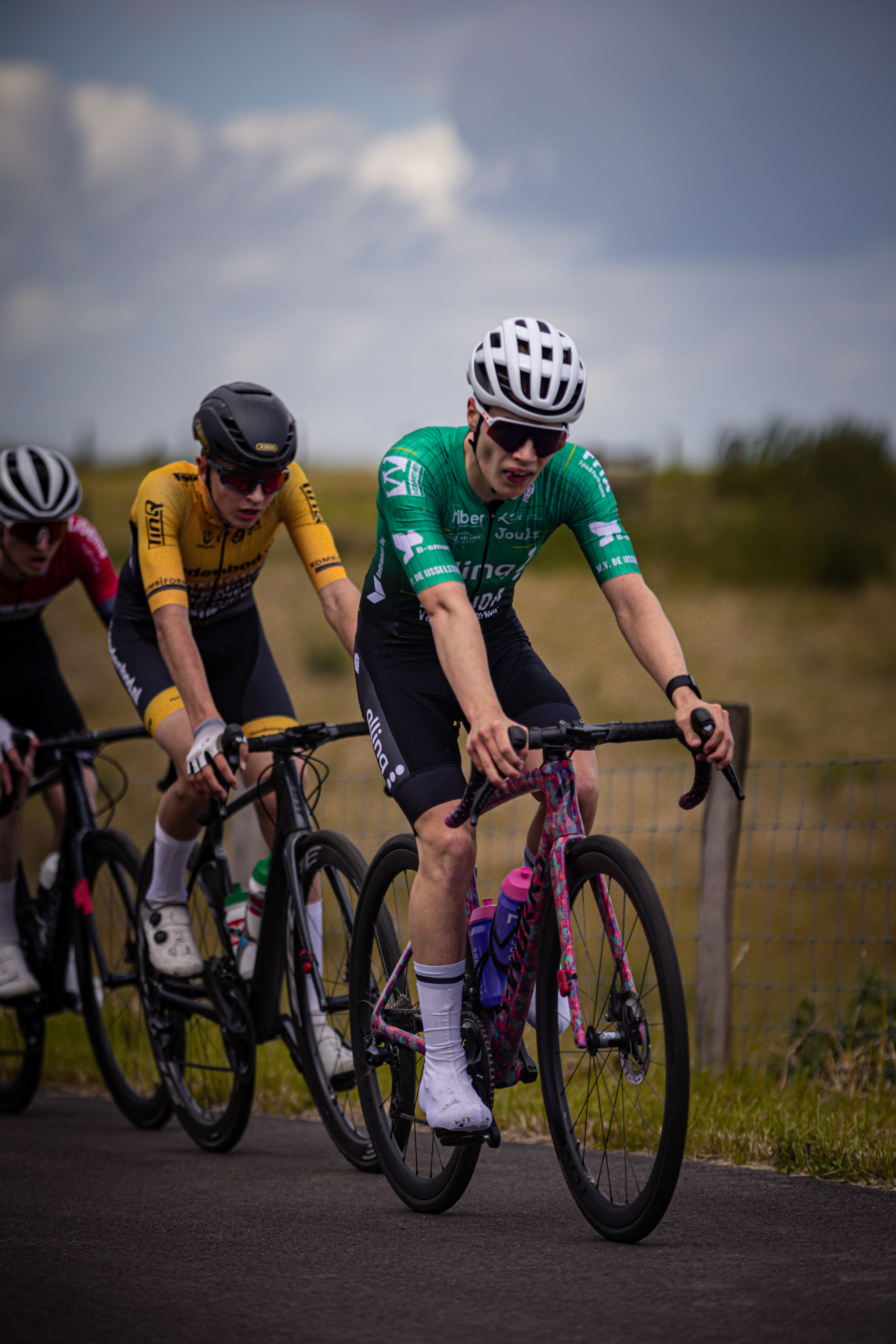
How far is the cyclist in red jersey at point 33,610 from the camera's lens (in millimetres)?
5852

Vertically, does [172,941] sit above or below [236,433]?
below

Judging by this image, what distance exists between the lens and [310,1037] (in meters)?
4.63

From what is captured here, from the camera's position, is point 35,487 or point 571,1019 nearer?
point 571,1019

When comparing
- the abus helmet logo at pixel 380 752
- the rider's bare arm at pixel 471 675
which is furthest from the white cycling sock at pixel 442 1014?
the rider's bare arm at pixel 471 675

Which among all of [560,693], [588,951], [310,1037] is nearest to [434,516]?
[560,693]

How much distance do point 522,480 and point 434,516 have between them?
0.85 feet

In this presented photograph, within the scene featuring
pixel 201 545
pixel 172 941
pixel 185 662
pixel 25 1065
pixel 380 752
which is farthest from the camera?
pixel 25 1065

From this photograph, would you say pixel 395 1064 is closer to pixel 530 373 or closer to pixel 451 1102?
pixel 451 1102

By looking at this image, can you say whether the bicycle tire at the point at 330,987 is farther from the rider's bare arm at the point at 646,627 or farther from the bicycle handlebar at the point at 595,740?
the rider's bare arm at the point at 646,627

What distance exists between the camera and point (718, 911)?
5.89 m

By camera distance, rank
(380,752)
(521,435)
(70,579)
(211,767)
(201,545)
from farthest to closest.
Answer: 1. (70,579)
2. (201,545)
3. (211,767)
4. (380,752)
5. (521,435)

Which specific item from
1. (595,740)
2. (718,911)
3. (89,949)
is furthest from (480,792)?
(89,949)

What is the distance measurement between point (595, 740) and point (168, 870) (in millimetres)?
2425

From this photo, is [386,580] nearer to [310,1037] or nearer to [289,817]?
[289,817]
